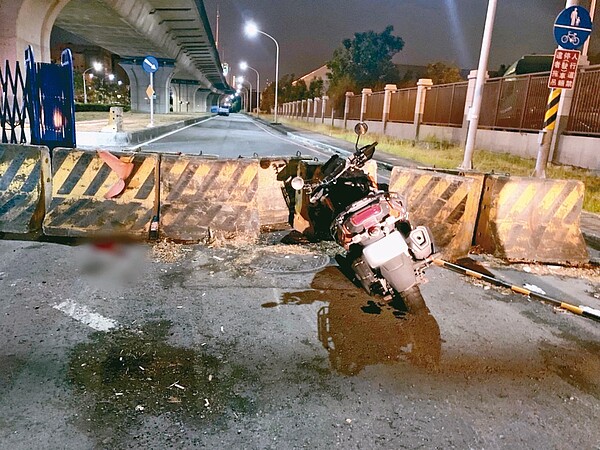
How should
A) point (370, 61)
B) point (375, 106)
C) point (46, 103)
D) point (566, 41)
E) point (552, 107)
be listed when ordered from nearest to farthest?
point (46, 103) < point (566, 41) < point (552, 107) < point (375, 106) < point (370, 61)

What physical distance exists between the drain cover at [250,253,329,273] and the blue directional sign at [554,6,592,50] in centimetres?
718

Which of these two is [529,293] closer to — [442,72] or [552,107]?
[552,107]

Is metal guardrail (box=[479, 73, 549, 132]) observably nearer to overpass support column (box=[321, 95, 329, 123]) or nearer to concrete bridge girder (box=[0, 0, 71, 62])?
concrete bridge girder (box=[0, 0, 71, 62])

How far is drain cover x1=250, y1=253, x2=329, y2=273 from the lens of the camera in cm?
524

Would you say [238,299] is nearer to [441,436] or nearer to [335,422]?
[335,422]

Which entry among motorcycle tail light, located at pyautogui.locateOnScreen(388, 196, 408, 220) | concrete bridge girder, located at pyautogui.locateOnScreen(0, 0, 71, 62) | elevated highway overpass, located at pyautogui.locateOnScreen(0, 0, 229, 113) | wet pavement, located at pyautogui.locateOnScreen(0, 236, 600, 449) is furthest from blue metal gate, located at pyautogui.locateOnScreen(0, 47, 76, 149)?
elevated highway overpass, located at pyautogui.locateOnScreen(0, 0, 229, 113)

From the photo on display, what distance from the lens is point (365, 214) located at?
405 centimetres

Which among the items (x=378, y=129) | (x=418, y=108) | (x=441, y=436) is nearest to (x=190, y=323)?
(x=441, y=436)

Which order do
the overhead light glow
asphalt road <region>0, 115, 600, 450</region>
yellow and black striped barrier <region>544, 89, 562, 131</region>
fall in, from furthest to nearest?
the overhead light glow → yellow and black striped barrier <region>544, 89, 562, 131</region> → asphalt road <region>0, 115, 600, 450</region>

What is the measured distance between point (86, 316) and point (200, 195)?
256 cm

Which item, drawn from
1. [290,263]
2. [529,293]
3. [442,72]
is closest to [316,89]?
[442,72]

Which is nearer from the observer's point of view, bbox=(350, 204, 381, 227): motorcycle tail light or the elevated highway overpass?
bbox=(350, 204, 381, 227): motorcycle tail light

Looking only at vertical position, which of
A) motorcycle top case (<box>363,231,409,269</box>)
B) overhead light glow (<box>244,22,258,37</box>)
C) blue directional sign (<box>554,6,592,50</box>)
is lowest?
motorcycle top case (<box>363,231,409,269</box>)

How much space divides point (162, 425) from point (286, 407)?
0.69m
